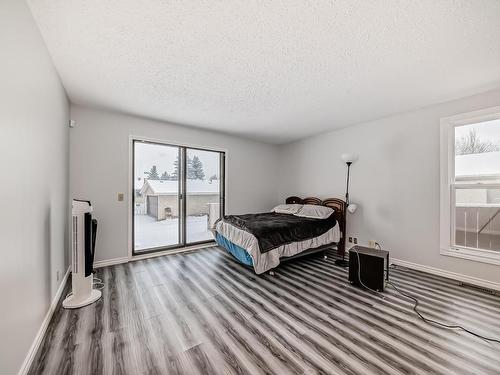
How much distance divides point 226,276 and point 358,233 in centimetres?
269

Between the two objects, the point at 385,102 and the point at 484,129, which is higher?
the point at 385,102

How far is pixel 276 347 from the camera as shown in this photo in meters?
1.69

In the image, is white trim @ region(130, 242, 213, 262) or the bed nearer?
the bed

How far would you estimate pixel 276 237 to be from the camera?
320 cm

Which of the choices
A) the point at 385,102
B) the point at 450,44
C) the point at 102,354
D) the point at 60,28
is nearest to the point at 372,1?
the point at 450,44

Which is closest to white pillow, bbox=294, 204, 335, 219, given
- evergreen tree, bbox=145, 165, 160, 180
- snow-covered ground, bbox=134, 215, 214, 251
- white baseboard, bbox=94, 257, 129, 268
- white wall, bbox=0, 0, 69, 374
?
snow-covered ground, bbox=134, 215, 214, 251

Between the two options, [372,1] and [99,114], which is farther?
[99,114]

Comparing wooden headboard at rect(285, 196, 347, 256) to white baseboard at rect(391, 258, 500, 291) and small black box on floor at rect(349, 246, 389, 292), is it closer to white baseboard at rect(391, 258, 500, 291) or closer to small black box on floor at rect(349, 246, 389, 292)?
white baseboard at rect(391, 258, 500, 291)

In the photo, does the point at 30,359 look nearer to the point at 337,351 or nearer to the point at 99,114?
the point at 337,351

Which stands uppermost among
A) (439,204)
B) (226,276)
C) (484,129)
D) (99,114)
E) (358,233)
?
(99,114)

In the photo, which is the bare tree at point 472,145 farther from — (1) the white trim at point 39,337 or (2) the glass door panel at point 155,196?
(1) the white trim at point 39,337

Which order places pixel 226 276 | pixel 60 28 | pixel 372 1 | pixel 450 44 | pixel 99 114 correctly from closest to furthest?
pixel 372 1 < pixel 60 28 < pixel 450 44 < pixel 226 276 < pixel 99 114

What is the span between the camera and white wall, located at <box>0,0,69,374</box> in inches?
47.3

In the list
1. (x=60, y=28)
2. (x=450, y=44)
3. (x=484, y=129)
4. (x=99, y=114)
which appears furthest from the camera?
(x=99, y=114)
